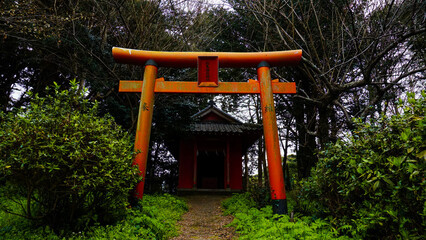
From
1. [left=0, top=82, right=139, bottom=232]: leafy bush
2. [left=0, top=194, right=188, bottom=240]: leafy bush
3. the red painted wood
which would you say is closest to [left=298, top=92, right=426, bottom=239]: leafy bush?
[left=0, top=194, right=188, bottom=240]: leafy bush

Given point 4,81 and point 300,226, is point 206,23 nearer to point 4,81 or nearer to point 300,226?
point 300,226

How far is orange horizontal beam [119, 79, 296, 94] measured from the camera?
588 cm

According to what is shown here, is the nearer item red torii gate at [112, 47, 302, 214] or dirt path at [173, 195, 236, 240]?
dirt path at [173, 195, 236, 240]

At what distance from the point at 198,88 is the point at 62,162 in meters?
3.40

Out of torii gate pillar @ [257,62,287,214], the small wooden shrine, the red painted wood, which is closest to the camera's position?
torii gate pillar @ [257,62,287,214]

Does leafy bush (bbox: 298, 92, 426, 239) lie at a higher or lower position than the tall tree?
lower

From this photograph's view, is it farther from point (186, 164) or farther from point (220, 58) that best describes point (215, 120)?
point (220, 58)

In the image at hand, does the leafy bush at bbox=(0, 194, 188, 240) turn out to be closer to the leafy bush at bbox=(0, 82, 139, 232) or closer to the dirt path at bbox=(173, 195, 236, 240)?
the leafy bush at bbox=(0, 82, 139, 232)

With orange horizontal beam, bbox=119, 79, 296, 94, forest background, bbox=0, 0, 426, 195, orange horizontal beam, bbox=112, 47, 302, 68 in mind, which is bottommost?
orange horizontal beam, bbox=119, 79, 296, 94

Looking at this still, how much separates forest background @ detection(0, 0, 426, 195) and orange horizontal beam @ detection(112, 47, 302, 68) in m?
0.48

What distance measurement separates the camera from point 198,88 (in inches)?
232

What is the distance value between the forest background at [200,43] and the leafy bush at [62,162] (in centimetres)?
298

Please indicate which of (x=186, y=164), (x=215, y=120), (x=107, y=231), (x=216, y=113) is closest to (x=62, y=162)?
(x=107, y=231)

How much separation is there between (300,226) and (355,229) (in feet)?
2.57
